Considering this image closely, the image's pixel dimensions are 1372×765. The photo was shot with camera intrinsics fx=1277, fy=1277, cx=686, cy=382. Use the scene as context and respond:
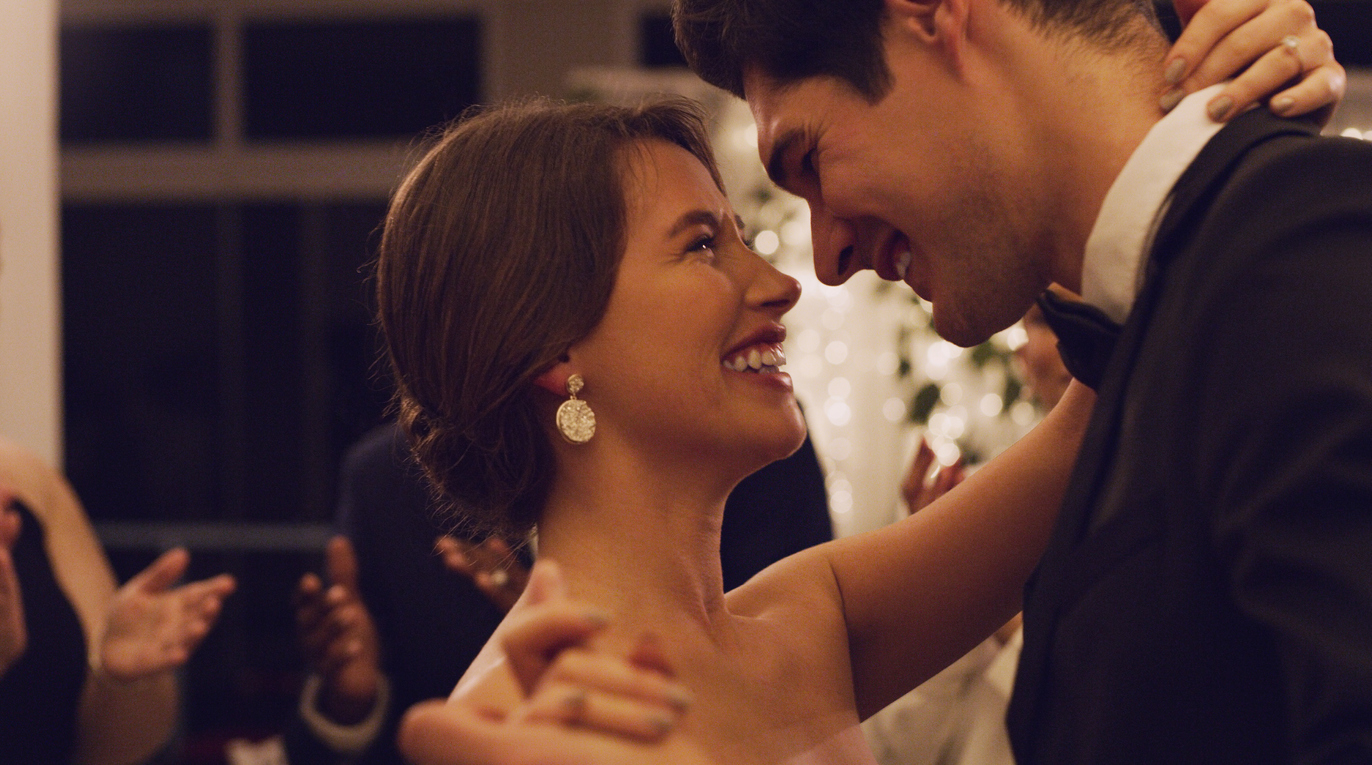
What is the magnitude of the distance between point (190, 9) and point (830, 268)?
19.7 feet

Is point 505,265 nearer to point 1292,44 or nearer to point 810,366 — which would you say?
point 1292,44

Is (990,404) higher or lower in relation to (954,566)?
lower

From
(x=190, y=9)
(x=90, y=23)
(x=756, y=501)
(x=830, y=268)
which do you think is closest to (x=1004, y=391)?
(x=756, y=501)

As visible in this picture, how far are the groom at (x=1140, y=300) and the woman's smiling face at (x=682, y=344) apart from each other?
128 millimetres

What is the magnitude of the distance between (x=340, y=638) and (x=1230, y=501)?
6.00 feet

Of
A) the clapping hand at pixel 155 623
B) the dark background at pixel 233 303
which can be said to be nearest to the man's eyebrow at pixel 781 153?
the clapping hand at pixel 155 623

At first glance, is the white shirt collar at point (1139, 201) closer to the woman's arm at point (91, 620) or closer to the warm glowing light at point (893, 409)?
the woman's arm at point (91, 620)

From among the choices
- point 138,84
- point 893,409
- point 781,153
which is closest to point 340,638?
point 781,153

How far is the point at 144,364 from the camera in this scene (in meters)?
6.98

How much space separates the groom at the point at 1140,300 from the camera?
2.63 ft

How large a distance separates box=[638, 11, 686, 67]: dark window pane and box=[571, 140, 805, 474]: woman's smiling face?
4829mm

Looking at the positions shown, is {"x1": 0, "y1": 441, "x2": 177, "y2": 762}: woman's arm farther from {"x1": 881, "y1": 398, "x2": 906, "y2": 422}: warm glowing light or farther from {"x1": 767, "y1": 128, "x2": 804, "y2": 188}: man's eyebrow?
{"x1": 881, "y1": 398, "x2": 906, "y2": 422}: warm glowing light

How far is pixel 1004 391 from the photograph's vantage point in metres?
3.90

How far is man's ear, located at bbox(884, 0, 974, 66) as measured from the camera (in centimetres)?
126
